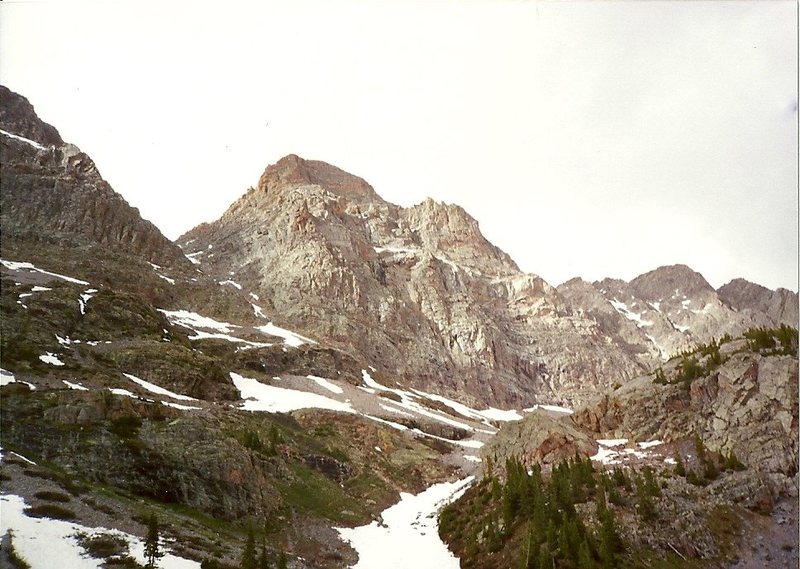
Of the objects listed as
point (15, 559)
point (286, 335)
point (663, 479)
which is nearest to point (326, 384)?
point (286, 335)

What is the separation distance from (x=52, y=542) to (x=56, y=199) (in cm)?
14175

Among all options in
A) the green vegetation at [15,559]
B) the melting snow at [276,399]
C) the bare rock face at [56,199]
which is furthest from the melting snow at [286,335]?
the green vegetation at [15,559]

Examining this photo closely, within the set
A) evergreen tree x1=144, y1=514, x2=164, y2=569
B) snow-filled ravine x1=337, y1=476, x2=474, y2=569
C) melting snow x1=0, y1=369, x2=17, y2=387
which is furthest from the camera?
melting snow x1=0, y1=369, x2=17, y2=387

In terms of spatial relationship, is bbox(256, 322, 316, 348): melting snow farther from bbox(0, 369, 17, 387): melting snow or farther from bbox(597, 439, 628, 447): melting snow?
bbox(597, 439, 628, 447): melting snow

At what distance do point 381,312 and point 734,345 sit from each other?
127711 millimetres

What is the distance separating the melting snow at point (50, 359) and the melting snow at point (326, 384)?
48.4 m

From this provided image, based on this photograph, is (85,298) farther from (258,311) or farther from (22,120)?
(22,120)

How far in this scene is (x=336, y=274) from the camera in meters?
179

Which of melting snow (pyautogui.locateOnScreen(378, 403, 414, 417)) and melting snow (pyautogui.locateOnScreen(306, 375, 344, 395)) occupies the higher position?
melting snow (pyautogui.locateOnScreen(306, 375, 344, 395))

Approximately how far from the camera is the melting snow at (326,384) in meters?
102

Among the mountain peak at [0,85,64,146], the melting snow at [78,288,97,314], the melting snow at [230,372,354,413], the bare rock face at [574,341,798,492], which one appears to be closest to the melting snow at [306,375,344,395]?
the melting snow at [230,372,354,413]

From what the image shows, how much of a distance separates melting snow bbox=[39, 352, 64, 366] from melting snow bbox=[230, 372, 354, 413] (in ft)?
80.7

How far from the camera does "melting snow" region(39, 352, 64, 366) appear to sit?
61.5m

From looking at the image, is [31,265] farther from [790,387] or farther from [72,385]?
[790,387]
